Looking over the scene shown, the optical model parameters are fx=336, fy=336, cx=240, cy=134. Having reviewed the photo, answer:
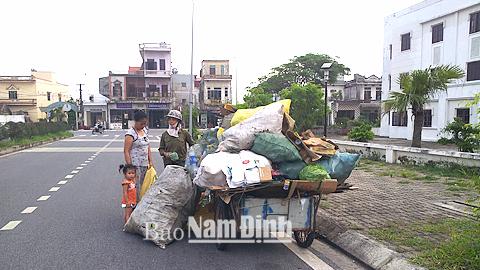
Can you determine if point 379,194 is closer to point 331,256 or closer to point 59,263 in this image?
point 331,256

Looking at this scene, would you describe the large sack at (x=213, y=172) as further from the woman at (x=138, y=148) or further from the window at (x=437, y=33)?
the window at (x=437, y=33)

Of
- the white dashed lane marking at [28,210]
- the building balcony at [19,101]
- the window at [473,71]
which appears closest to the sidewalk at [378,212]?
the white dashed lane marking at [28,210]

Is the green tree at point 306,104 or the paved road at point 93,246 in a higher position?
the green tree at point 306,104

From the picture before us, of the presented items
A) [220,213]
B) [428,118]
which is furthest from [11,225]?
[428,118]

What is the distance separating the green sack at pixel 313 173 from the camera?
358 cm

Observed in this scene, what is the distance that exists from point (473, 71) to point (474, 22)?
2852 millimetres

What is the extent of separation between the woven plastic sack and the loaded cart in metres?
0.18

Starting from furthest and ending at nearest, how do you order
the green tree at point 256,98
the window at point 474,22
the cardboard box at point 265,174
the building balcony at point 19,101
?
the building balcony at point 19,101, the green tree at point 256,98, the window at point 474,22, the cardboard box at point 265,174

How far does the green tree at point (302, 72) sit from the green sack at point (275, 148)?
3785 cm

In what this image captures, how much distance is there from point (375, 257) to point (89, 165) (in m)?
10.8

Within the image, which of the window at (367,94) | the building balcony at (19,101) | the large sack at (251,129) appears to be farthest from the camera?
the building balcony at (19,101)

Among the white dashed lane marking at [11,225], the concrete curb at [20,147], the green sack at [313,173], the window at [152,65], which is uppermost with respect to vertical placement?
the window at [152,65]

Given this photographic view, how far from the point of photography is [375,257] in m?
3.92

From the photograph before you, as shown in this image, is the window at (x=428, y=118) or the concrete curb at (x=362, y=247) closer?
the concrete curb at (x=362, y=247)
